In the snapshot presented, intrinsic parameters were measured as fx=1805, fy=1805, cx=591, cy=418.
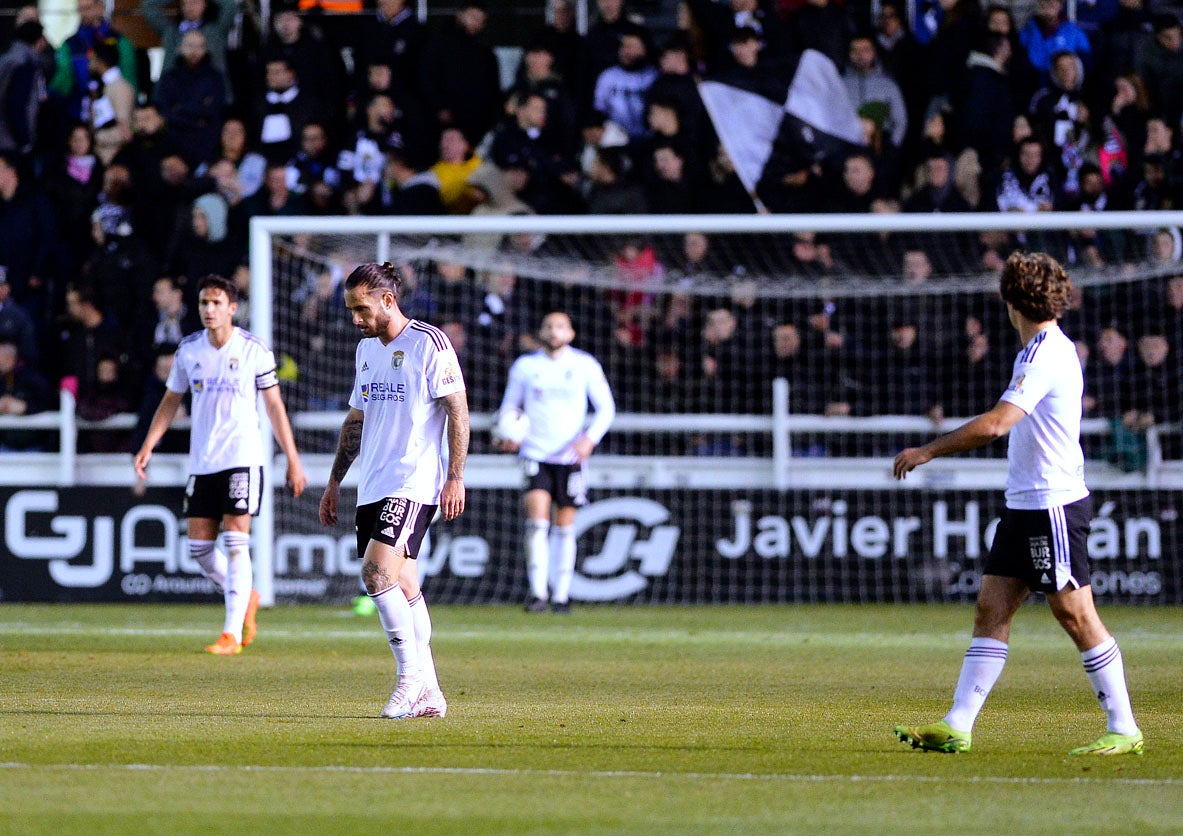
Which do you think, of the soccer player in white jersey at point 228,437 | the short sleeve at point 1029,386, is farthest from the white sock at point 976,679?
the soccer player in white jersey at point 228,437

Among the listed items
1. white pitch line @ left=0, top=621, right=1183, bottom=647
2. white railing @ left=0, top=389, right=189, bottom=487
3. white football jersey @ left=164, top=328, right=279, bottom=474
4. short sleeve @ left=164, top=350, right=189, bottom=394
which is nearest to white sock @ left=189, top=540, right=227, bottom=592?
white football jersey @ left=164, top=328, right=279, bottom=474

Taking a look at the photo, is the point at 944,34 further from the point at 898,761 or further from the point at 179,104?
the point at 898,761

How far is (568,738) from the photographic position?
23.6ft

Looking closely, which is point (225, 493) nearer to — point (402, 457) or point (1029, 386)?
point (402, 457)

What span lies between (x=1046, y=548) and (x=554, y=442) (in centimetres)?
879

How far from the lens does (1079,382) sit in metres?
6.67

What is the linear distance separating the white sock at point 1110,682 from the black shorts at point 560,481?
8551 mm

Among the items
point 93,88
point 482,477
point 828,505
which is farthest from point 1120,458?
point 93,88

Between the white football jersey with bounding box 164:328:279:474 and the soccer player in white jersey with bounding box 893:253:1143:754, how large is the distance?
5.87m

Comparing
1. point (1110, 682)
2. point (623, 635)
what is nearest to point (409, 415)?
point (1110, 682)

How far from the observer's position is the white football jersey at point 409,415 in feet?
26.0

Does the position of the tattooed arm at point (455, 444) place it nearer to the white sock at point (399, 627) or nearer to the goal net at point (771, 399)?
the white sock at point (399, 627)

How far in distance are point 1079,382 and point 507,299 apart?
10.9 meters

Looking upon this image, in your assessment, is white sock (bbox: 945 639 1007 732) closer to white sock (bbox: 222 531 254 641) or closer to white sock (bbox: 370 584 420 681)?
white sock (bbox: 370 584 420 681)
